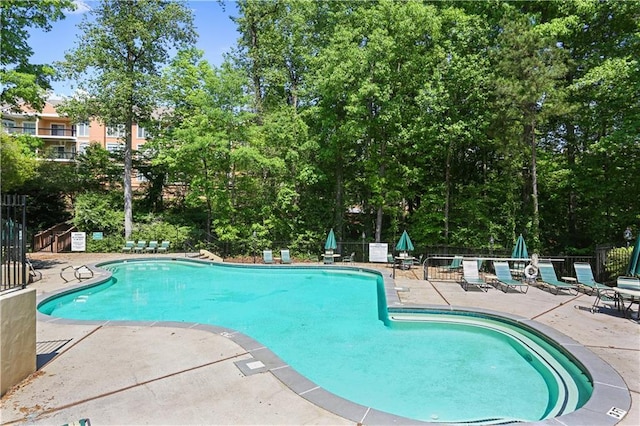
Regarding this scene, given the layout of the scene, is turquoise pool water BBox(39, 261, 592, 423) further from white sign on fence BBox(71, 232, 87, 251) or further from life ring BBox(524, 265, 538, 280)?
white sign on fence BBox(71, 232, 87, 251)

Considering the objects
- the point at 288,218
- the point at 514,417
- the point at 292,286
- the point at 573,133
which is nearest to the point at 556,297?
the point at 514,417

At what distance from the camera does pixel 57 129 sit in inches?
1511

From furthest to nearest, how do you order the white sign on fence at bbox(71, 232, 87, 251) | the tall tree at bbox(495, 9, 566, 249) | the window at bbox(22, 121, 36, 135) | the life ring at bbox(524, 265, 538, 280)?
1. the window at bbox(22, 121, 36, 135)
2. the white sign on fence at bbox(71, 232, 87, 251)
3. the tall tree at bbox(495, 9, 566, 249)
4. the life ring at bbox(524, 265, 538, 280)

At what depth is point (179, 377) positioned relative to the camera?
16.1 ft

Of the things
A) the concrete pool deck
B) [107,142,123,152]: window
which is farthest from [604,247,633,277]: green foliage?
[107,142,123,152]: window

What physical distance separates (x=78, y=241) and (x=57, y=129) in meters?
25.7

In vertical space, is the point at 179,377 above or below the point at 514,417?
above

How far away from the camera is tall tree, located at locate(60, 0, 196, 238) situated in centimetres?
2050

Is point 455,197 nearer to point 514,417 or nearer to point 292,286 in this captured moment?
point 292,286

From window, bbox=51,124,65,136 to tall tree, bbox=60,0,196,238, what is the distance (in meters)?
22.6

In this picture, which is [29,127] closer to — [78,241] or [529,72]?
[78,241]

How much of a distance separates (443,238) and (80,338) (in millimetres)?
17055

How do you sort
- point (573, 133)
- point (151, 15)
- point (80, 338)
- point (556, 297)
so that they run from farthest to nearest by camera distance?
1. point (151, 15)
2. point (573, 133)
3. point (556, 297)
4. point (80, 338)

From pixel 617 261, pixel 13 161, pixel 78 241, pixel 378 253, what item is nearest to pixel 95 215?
pixel 78 241
